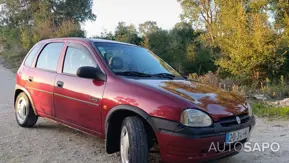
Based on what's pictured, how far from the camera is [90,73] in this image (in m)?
3.41

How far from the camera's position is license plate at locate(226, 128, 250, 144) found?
2.85 metres

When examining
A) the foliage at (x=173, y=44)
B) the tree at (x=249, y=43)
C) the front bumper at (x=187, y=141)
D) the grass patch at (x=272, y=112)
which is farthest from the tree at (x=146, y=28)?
the front bumper at (x=187, y=141)

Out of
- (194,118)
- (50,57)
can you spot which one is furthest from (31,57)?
(194,118)

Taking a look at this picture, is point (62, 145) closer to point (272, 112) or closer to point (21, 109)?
point (21, 109)

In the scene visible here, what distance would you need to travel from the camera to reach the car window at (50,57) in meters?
4.38

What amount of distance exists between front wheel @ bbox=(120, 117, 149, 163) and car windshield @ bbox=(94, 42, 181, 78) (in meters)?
Result: 0.79

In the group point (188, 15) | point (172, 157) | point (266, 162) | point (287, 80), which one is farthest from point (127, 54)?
point (188, 15)

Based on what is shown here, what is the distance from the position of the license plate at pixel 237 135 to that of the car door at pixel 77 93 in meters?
1.50

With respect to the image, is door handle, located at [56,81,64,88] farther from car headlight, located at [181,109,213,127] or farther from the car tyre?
car headlight, located at [181,109,213,127]

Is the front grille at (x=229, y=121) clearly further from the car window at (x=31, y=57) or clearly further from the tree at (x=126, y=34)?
the tree at (x=126, y=34)

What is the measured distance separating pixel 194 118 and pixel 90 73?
55.6 inches

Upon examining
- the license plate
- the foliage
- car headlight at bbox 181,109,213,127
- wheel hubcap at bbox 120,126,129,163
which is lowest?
wheel hubcap at bbox 120,126,129,163

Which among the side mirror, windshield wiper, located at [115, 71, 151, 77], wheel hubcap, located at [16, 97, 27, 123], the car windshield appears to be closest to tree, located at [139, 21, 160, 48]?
wheel hubcap, located at [16, 97, 27, 123]

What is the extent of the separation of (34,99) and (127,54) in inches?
→ 70.6
